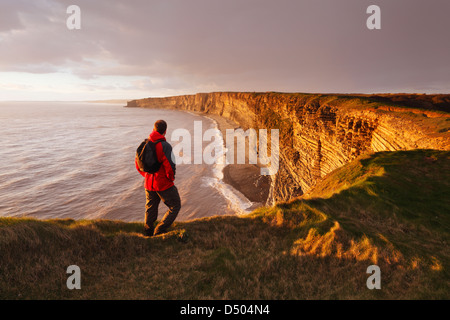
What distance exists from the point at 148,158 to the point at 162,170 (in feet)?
1.59

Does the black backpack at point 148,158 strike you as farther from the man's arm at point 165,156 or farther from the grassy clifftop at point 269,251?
the grassy clifftop at point 269,251

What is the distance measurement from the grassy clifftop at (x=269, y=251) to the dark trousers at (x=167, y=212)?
34 centimetres

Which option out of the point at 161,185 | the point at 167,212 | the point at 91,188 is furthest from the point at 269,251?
the point at 91,188

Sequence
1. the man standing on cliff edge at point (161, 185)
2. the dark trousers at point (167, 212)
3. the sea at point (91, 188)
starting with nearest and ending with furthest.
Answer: the man standing on cliff edge at point (161, 185) → the dark trousers at point (167, 212) → the sea at point (91, 188)

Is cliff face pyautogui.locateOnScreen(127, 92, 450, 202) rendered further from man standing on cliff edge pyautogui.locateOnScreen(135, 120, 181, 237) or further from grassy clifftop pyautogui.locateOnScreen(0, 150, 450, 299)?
man standing on cliff edge pyautogui.locateOnScreen(135, 120, 181, 237)

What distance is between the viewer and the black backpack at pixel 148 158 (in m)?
5.21

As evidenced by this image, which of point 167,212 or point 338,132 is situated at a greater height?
point 338,132

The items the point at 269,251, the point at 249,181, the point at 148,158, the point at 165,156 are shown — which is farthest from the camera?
the point at 249,181

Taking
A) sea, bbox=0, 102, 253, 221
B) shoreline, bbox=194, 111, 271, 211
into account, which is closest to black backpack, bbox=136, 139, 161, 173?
sea, bbox=0, 102, 253, 221

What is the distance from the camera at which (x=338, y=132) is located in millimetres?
15828

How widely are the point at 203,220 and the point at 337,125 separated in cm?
1410

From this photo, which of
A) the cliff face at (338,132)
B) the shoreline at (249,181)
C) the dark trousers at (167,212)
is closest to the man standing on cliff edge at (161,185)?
the dark trousers at (167,212)

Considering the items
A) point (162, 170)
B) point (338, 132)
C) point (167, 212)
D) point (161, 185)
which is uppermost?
point (338, 132)

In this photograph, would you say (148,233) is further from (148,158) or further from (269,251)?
(269,251)
